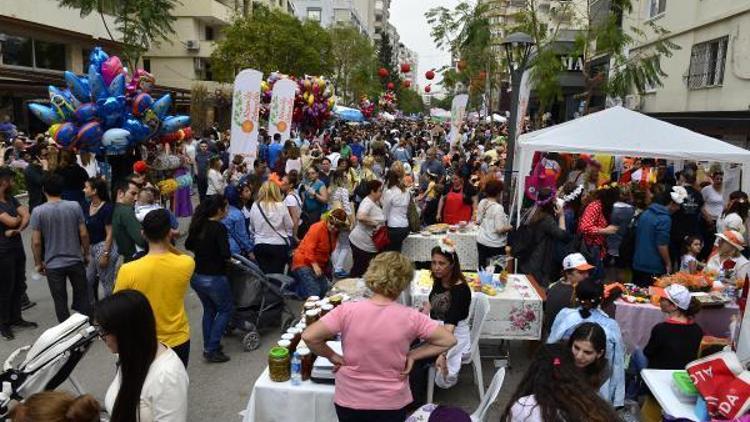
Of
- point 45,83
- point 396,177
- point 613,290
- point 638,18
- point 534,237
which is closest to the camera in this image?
point 613,290

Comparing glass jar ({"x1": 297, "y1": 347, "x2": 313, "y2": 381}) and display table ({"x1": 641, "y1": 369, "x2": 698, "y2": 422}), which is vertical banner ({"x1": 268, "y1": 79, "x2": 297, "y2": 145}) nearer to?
glass jar ({"x1": 297, "y1": 347, "x2": 313, "y2": 381})

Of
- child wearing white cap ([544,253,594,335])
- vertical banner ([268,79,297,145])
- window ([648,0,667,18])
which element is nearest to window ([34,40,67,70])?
vertical banner ([268,79,297,145])

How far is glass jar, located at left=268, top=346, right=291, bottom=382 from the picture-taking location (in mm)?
3639

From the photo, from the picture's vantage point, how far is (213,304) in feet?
16.8

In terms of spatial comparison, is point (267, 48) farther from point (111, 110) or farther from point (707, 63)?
point (111, 110)

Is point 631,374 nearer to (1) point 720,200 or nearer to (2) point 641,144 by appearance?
(2) point 641,144

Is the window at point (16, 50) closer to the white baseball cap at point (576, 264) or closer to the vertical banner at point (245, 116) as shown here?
the vertical banner at point (245, 116)

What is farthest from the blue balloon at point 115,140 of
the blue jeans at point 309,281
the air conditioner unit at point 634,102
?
the air conditioner unit at point 634,102

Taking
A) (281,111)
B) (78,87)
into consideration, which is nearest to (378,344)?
(78,87)

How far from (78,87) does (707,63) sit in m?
16.1

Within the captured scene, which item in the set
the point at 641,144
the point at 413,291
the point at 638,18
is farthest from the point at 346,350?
the point at 638,18

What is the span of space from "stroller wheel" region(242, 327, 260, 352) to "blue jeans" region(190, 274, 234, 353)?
35 centimetres

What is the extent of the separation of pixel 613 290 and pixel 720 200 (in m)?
4.52

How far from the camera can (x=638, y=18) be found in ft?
67.1
